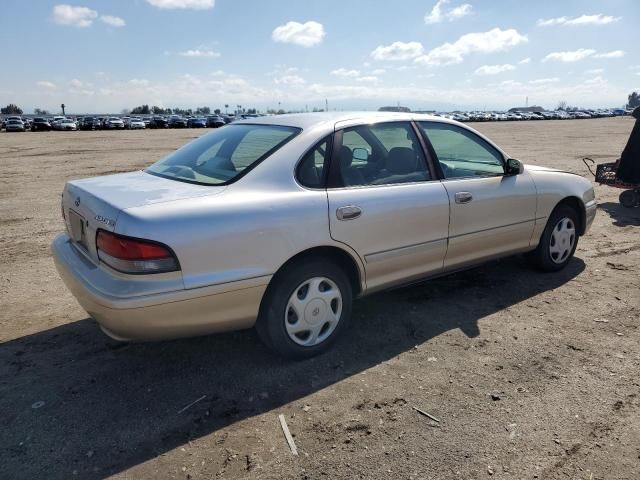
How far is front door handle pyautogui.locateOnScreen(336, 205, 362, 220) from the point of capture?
3230 mm

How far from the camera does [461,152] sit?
4.26 meters

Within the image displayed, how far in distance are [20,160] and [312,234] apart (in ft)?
58.5

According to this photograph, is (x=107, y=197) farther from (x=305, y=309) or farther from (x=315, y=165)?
(x=305, y=309)

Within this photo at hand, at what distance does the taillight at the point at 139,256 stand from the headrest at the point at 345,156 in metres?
1.37

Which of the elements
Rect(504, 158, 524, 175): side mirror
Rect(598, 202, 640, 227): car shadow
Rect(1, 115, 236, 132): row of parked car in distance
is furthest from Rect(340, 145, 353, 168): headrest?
Rect(1, 115, 236, 132): row of parked car in distance

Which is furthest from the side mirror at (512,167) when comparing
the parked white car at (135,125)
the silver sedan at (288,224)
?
the parked white car at (135,125)

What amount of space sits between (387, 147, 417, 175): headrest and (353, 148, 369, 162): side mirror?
7.7 inches

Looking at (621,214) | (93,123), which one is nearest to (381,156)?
(621,214)

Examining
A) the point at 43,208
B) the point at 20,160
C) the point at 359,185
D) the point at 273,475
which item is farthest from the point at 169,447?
the point at 20,160

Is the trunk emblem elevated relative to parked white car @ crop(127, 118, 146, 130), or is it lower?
lower

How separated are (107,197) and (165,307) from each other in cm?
81

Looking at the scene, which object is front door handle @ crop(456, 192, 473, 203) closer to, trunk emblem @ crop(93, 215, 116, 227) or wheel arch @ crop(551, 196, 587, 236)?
wheel arch @ crop(551, 196, 587, 236)

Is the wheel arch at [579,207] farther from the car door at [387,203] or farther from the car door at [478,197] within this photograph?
the car door at [387,203]

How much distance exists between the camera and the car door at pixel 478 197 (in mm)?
3959
